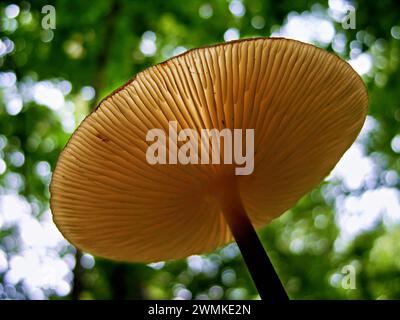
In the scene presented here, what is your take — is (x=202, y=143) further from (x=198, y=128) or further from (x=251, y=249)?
(x=251, y=249)

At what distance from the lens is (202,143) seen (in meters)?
1.11

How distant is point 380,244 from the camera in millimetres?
5012

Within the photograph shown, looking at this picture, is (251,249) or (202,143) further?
(202,143)

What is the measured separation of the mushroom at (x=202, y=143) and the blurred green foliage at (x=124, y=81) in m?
1.10

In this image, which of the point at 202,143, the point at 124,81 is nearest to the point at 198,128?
the point at 202,143

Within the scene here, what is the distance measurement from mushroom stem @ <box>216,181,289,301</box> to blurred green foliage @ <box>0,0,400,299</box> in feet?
4.22

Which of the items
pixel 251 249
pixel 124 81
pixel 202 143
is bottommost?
pixel 251 249

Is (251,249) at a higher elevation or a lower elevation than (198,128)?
lower

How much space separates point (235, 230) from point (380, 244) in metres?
4.45

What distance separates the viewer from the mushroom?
3.15 feet

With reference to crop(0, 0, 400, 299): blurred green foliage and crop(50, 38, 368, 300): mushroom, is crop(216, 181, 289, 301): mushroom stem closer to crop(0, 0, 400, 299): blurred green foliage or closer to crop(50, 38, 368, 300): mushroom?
crop(50, 38, 368, 300): mushroom

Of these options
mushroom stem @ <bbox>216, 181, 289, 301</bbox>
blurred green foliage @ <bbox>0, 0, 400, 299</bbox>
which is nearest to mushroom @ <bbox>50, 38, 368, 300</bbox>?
mushroom stem @ <bbox>216, 181, 289, 301</bbox>

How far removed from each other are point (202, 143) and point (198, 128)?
37 millimetres
